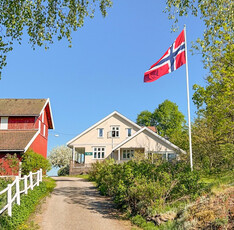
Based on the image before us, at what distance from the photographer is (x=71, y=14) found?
33.2 ft

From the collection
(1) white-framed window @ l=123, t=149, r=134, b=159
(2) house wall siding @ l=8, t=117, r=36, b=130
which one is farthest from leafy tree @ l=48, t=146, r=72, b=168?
(2) house wall siding @ l=8, t=117, r=36, b=130

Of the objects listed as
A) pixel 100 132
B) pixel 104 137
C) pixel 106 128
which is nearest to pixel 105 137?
pixel 104 137

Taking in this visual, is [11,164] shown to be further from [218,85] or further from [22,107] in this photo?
[218,85]

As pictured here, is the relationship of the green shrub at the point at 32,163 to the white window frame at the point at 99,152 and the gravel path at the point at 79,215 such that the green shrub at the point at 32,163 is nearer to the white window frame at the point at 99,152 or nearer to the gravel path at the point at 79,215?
the gravel path at the point at 79,215

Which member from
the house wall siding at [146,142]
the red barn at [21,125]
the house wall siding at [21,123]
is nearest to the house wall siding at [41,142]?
the red barn at [21,125]

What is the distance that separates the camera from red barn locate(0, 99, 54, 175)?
79.1 feet

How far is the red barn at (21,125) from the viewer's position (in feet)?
79.1

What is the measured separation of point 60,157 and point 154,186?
41.6 meters

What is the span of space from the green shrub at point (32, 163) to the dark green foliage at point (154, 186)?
13.8 meters

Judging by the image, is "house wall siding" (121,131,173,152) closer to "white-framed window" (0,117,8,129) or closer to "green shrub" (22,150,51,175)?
"green shrub" (22,150,51,175)

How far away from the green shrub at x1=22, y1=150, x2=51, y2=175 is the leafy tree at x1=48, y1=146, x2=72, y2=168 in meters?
25.5

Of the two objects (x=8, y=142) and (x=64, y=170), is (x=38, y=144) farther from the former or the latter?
(x=64, y=170)

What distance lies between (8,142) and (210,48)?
65.3 ft

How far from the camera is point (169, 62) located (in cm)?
1292
